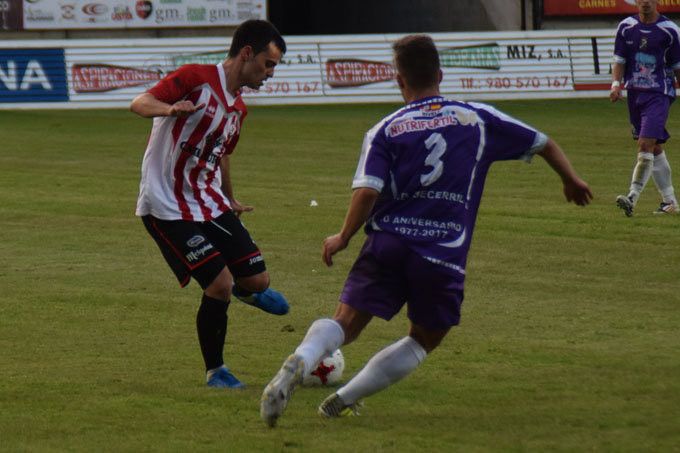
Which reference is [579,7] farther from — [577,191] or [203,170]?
[577,191]

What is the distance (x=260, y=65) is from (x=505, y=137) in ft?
5.54

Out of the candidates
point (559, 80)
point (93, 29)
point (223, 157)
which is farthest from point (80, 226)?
point (93, 29)

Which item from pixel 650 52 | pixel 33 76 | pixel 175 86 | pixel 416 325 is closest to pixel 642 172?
pixel 650 52

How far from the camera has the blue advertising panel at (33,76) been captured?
91.5ft

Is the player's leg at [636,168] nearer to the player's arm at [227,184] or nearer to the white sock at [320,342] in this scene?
the player's arm at [227,184]

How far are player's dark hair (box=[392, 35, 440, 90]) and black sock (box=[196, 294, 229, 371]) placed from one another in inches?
74.9

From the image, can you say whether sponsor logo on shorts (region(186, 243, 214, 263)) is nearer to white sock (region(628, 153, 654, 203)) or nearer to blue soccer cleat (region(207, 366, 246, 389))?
blue soccer cleat (region(207, 366, 246, 389))

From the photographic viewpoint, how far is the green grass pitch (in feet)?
21.0

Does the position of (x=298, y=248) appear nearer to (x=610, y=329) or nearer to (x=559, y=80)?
(x=610, y=329)

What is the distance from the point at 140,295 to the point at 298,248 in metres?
2.53

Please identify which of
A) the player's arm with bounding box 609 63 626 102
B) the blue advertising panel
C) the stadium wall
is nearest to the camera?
the player's arm with bounding box 609 63 626 102

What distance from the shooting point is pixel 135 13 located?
36.9m

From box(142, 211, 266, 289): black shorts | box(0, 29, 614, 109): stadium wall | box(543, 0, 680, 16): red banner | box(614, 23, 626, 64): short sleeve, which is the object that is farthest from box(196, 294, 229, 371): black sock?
box(543, 0, 680, 16): red banner

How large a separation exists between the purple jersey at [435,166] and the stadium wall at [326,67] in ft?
72.7
